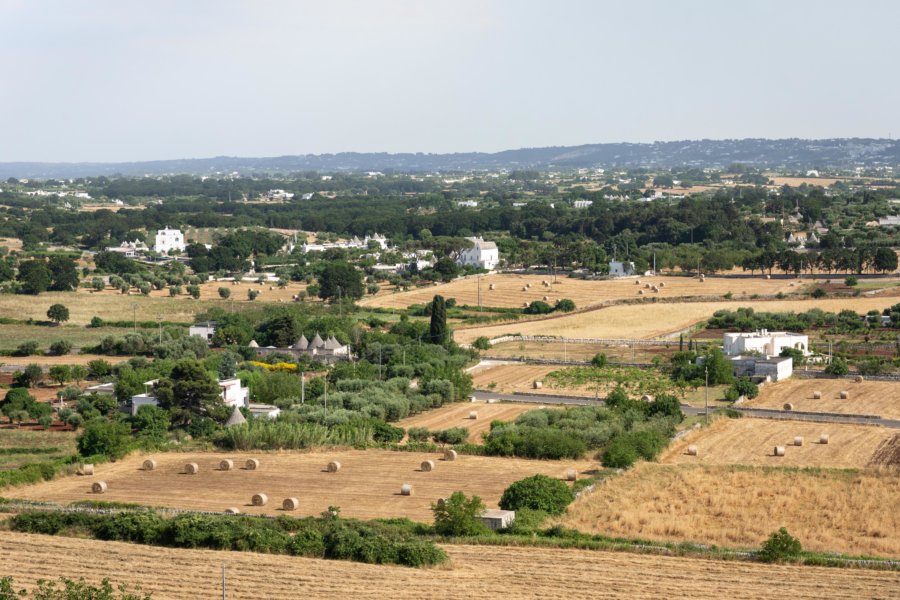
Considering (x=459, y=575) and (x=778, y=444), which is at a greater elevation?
(x=459, y=575)

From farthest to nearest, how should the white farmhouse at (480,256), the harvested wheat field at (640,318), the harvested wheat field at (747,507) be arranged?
the white farmhouse at (480,256) → the harvested wheat field at (640,318) → the harvested wheat field at (747,507)

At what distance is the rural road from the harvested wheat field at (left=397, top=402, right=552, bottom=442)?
1.08 meters

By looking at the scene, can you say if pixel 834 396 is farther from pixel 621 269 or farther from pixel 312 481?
pixel 621 269

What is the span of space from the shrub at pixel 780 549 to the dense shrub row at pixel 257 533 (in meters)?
6.43

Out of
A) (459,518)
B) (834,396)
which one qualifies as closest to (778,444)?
(834,396)

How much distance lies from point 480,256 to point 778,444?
201 ft

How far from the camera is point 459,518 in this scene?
28562mm

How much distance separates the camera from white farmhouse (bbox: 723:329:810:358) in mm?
54938

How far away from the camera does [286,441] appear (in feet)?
128

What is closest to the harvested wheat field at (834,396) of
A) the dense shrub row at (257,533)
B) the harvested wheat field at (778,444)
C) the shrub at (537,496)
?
the harvested wheat field at (778,444)

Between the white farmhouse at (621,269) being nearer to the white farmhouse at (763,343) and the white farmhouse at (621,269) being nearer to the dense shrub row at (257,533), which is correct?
the white farmhouse at (763,343)

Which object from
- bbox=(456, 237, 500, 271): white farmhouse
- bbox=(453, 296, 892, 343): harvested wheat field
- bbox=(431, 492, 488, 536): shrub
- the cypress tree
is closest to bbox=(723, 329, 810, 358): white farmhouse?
bbox=(453, 296, 892, 343): harvested wheat field

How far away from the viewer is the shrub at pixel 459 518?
28.5 metres

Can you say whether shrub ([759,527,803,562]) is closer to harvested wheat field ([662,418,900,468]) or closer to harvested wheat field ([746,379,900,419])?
harvested wheat field ([662,418,900,468])
